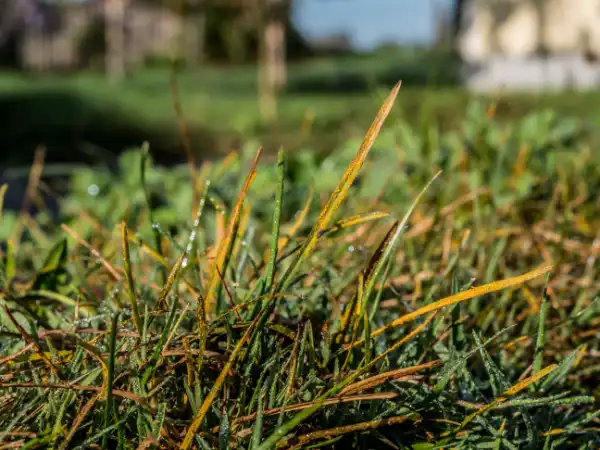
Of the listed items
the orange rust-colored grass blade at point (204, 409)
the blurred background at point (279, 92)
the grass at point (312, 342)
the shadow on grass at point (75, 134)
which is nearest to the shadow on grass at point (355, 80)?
the blurred background at point (279, 92)

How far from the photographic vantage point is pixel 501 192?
6.23 ft

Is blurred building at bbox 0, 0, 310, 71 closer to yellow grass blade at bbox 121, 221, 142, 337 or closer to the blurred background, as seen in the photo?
the blurred background

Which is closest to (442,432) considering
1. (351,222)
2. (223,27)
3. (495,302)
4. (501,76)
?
(351,222)

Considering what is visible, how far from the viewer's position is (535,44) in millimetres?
14211

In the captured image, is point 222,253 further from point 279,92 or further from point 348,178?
point 279,92

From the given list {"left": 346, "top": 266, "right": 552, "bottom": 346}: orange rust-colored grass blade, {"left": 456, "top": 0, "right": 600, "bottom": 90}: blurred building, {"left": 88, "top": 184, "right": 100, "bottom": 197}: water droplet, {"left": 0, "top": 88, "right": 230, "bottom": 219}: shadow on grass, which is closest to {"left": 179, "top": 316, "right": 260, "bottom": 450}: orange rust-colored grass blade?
{"left": 346, "top": 266, "right": 552, "bottom": 346}: orange rust-colored grass blade

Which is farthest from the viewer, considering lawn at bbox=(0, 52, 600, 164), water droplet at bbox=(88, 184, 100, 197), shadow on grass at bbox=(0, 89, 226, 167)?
lawn at bbox=(0, 52, 600, 164)

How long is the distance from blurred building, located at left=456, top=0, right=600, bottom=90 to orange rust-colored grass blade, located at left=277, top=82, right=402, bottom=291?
13341mm

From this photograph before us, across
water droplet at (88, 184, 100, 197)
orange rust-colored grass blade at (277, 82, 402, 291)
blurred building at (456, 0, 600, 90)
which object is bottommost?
blurred building at (456, 0, 600, 90)

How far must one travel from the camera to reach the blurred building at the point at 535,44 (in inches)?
551

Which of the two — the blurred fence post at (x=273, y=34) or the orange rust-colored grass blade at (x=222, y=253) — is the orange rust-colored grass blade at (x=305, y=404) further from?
the blurred fence post at (x=273, y=34)

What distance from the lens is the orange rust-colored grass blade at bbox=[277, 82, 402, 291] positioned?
38.7 inches

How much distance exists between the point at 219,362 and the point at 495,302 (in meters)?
0.59

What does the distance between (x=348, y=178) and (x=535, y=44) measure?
1417 cm
